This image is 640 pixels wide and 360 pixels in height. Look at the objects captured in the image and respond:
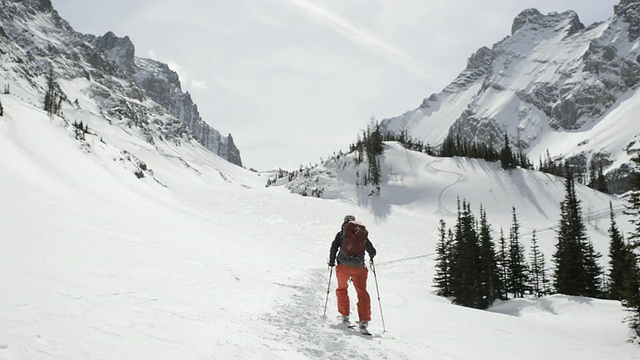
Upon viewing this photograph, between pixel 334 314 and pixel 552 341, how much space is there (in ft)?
23.2

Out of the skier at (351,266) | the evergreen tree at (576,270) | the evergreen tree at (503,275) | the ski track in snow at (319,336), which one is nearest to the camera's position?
the ski track in snow at (319,336)

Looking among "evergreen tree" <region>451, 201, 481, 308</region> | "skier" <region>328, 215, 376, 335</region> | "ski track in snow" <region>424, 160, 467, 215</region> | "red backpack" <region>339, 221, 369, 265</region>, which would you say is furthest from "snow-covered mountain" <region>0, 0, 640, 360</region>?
"ski track in snow" <region>424, 160, 467, 215</region>

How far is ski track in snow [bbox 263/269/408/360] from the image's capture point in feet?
21.6

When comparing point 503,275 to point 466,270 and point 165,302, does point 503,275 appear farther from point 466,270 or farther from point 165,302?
point 165,302

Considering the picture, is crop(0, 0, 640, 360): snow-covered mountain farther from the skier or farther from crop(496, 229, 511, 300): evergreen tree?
crop(496, 229, 511, 300): evergreen tree

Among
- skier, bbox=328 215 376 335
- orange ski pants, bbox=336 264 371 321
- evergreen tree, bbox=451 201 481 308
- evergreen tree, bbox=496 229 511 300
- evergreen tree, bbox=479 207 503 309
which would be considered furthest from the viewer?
evergreen tree, bbox=496 229 511 300

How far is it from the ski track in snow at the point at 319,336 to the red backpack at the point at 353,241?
165 centimetres

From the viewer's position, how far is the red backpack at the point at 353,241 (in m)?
9.47

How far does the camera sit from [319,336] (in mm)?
7434

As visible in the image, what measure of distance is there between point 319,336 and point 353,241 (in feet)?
8.88

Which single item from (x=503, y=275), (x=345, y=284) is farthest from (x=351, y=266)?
(x=503, y=275)

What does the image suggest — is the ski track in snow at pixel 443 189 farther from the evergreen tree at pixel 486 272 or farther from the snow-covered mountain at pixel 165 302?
the snow-covered mountain at pixel 165 302

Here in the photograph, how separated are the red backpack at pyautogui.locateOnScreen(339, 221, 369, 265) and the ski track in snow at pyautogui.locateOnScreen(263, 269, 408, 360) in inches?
64.9

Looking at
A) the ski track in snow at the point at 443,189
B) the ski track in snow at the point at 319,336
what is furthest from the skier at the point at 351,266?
the ski track in snow at the point at 443,189
